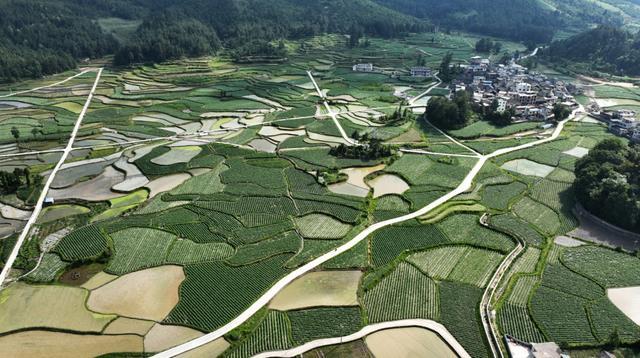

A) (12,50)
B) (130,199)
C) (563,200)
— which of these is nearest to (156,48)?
(12,50)

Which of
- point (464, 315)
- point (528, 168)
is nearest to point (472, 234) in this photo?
point (464, 315)

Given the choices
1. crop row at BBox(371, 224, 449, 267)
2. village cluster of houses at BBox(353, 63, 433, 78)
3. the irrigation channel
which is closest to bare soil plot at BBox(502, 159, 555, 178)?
the irrigation channel

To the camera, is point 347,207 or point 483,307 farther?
point 347,207

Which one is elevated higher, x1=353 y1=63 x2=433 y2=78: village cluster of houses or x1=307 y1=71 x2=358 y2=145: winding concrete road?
x1=353 y1=63 x2=433 y2=78: village cluster of houses

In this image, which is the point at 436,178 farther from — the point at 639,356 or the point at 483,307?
the point at 639,356

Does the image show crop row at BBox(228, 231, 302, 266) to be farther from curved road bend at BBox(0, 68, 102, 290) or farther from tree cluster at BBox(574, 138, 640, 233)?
tree cluster at BBox(574, 138, 640, 233)

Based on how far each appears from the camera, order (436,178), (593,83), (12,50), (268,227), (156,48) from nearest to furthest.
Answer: (268,227) → (436,178) → (593,83) → (12,50) → (156,48)

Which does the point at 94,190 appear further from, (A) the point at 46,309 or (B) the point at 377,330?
(B) the point at 377,330
